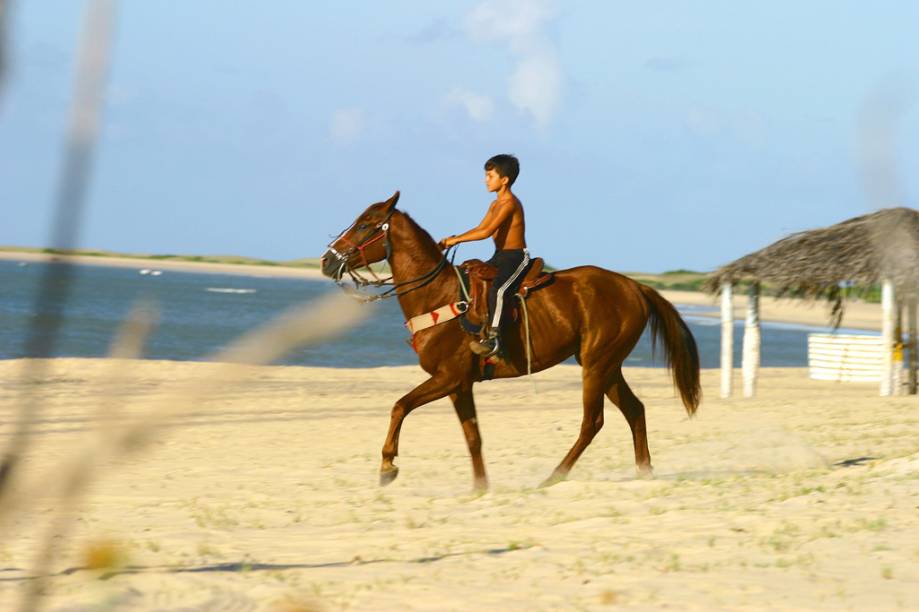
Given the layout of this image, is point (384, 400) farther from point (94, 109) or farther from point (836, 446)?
point (94, 109)

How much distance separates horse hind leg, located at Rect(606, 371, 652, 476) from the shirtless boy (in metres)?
1.58

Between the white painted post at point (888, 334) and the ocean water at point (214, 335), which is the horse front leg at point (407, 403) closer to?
the ocean water at point (214, 335)

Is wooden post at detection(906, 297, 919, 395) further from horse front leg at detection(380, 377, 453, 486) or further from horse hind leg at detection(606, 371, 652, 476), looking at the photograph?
horse front leg at detection(380, 377, 453, 486)

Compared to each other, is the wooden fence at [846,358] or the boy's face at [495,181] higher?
the boy's face at [495,181]

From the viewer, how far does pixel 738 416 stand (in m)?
17.8

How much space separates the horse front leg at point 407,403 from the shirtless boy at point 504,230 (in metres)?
0.47

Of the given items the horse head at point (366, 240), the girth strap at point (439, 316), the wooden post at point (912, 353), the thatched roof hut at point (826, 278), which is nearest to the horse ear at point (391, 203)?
the horse head at point (366, 240)

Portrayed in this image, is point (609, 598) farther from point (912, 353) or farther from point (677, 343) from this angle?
point (912, 353)

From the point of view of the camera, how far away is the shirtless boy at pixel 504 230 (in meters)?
9.97

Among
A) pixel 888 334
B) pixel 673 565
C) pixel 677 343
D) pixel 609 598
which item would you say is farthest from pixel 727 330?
pixel 609 598

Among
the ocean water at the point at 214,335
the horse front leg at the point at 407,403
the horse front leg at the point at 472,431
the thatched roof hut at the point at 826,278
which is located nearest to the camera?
the horse front leg at the point at 407,403

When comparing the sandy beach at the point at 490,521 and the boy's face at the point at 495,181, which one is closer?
the sandy beach at the point at 490,521

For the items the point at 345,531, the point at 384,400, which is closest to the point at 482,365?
the point at 345,531

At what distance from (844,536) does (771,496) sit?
1.56 meters
